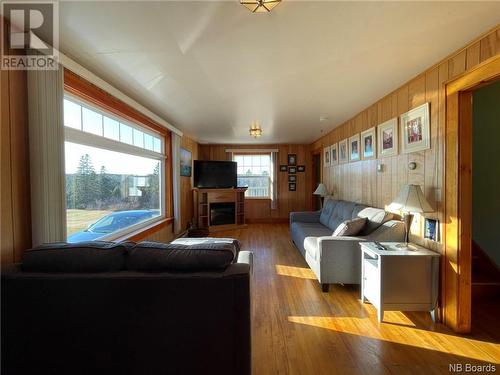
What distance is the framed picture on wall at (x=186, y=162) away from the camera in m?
5.48

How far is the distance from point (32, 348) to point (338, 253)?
8.58ft

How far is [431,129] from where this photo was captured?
90.7 inches

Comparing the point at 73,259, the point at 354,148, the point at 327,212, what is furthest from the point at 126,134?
the point at 327,212

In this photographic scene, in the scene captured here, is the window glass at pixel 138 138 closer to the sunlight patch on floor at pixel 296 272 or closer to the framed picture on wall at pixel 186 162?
the framed picture on wall at pixel 186 162

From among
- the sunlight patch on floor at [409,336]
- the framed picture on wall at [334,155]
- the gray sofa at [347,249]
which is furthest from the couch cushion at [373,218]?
the framed picture on wall at [334,155]

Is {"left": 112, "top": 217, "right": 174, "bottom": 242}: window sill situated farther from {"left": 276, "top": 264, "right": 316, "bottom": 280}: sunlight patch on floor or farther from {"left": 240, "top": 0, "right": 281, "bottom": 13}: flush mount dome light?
{"left": 240, "top": 0, "right": 281, "bottom": 13}: flush mount dome light

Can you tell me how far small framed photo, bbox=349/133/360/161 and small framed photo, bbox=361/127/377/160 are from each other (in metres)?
0.18

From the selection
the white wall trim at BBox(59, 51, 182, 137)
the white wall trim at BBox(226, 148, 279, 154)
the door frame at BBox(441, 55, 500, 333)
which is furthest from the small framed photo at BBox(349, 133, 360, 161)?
the white wall trim at BBox(59, 51, 182, 137)

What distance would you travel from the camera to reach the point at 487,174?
9.39 feet

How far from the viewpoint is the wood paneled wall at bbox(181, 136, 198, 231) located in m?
5.66

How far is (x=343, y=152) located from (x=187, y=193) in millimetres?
3819

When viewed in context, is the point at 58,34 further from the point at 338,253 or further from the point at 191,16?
the point at 338,253

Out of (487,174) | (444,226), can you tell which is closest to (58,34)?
(444,226)

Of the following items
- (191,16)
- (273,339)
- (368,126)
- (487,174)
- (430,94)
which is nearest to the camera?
(191,16)
